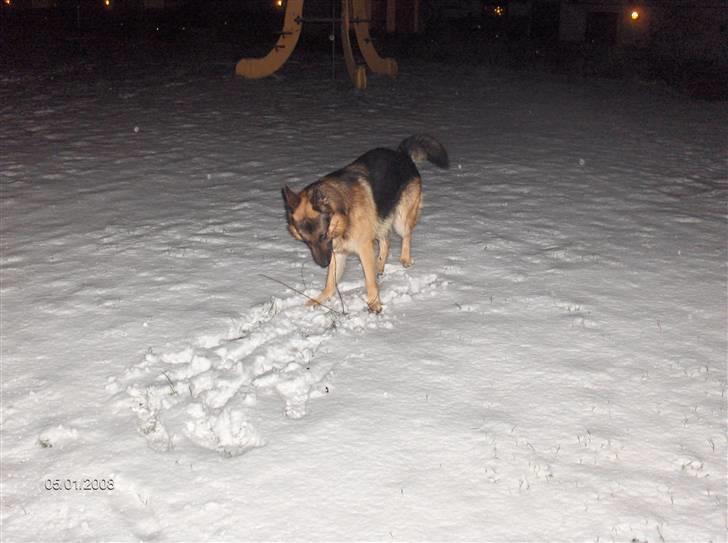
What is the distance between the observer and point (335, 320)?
16.8 ft

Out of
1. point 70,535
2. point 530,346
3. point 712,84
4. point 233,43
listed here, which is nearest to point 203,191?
point 530,346

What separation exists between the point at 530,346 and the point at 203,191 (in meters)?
5.40

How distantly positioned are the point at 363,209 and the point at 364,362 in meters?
1.21

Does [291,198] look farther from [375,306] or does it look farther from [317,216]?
[375,306]

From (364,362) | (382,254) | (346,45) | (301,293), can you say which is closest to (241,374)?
(364,362)

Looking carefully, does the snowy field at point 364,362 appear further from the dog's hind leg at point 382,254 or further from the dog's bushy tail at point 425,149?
the dog's bushy tail at point 425,149

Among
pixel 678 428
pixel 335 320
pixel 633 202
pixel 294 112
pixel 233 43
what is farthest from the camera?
pixel 233 43

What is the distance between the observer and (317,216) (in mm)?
4453

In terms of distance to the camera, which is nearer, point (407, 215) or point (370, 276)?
point (370, 276)

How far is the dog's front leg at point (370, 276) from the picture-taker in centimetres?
505

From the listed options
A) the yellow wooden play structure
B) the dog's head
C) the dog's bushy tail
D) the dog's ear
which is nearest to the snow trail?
the dog's head

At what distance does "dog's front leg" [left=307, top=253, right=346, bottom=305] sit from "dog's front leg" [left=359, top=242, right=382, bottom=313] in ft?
0.97

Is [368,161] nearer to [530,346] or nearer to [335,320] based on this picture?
[335,320]

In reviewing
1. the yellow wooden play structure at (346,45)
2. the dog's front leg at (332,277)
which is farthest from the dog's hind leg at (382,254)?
the yellow wooden play structure at (346,45)
